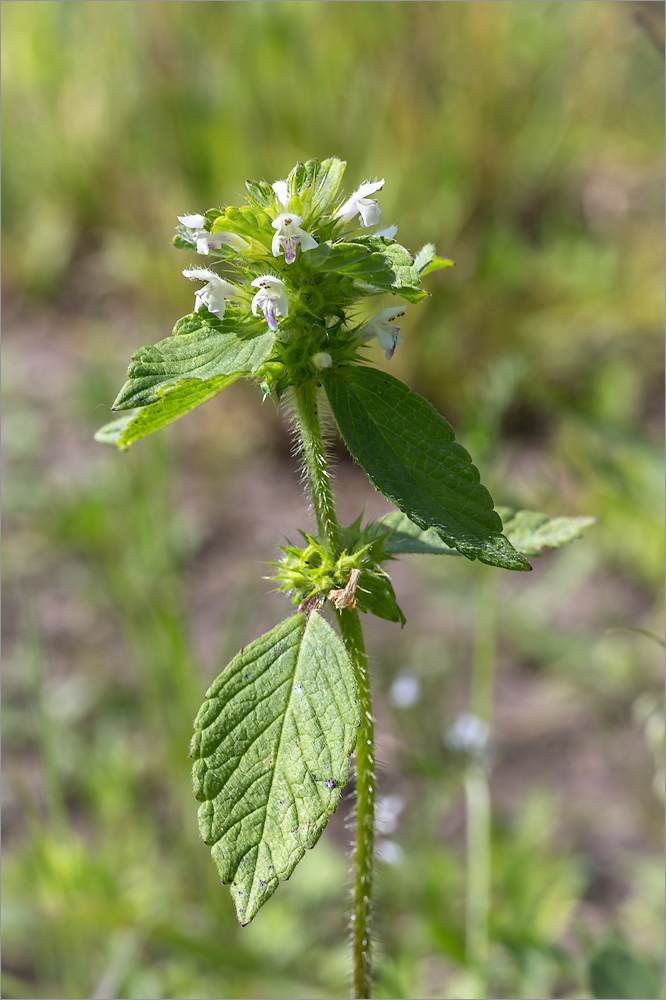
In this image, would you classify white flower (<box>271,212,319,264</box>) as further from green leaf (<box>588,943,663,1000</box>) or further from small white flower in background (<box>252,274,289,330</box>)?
green leaf (<box>588,943,663,1000</box>)

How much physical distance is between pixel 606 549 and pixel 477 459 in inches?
60.6

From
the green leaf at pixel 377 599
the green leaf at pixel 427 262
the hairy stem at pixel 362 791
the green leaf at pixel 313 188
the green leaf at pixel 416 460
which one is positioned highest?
the green leaf at pixel 313 188

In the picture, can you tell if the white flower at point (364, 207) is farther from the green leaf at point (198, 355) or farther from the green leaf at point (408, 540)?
the green leaf at point (408, 540)

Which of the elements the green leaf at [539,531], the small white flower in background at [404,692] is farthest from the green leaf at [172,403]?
the small white flower in background at [404,692]

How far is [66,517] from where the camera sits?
3.02 metres

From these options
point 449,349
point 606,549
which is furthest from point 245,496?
point 606,549

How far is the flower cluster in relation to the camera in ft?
2.55

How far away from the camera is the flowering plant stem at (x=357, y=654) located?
85 centimetres

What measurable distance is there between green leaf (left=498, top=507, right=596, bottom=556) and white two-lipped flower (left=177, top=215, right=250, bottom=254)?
474mm

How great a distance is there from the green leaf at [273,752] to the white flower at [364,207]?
1.32 feet

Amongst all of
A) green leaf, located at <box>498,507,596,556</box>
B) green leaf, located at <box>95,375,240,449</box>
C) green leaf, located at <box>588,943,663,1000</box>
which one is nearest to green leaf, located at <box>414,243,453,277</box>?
green leaf, located at <box>95,375,240,449</box>

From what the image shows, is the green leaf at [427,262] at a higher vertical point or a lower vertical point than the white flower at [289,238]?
higher

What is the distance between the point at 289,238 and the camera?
784 millimetres

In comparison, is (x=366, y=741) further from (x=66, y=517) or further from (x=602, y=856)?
(x=66, y=517)
